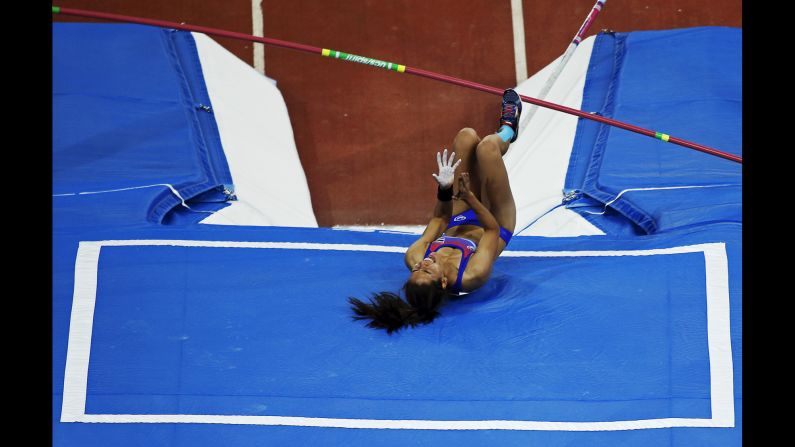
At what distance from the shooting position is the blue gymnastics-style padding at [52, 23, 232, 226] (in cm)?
473

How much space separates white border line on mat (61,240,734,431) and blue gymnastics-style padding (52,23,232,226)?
38 centimetres

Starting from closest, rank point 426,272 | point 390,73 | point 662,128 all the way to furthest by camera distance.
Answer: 1. point 426,272
2. point 662,128
3. point 390,73

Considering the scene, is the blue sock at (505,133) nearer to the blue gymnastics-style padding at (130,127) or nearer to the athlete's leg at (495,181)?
the athlete's leg at (495,181)

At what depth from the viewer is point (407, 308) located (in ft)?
13.4

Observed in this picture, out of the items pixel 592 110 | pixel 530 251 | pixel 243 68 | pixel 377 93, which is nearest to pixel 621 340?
pixel 530 251

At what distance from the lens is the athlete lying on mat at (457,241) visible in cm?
404

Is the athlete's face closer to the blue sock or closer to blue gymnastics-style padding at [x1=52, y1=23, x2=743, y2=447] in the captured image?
blue gymnastics-style padding at [x1=52, y1=23, x2=743, y2=447]

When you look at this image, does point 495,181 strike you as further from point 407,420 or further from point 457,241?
point 407,420

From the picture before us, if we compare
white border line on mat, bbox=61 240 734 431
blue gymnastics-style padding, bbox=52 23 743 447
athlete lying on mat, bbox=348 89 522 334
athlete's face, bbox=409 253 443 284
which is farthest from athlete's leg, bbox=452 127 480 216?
white border line on mat, bbox=61 240 734 431

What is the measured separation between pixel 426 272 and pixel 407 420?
0.66 meters

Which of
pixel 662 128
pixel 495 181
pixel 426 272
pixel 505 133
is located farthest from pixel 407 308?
pixel 662 128

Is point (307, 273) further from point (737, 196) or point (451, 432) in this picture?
point (737, 196)

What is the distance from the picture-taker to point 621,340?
401 cm

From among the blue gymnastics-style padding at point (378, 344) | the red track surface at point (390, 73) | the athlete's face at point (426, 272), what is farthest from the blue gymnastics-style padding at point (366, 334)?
the red track surface at point (390, 73)
